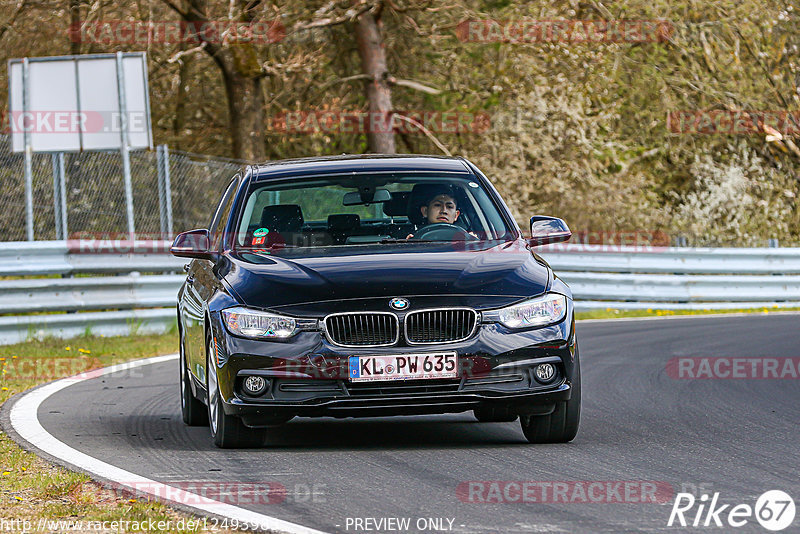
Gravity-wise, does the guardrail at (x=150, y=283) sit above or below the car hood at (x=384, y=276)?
below

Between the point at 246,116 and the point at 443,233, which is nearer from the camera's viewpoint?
the point at 443,233

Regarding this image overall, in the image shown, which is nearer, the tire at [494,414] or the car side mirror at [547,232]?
the tire at [494,414]

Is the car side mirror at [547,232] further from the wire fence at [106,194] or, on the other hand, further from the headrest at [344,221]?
the wire fence at [106,194]

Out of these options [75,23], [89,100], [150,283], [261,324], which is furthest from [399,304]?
[75,23]

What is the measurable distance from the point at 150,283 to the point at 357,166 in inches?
288

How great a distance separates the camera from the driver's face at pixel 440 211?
27.2 feet

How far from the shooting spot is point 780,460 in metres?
6.73

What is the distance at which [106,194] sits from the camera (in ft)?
66.7

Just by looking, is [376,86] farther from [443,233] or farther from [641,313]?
[443,233]

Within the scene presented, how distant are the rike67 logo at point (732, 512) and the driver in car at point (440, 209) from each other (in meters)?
2.95

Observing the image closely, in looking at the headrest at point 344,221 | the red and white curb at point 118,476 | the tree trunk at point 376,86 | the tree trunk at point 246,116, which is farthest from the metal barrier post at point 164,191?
the headrest at point 344,221

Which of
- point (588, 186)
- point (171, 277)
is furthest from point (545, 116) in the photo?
point (171, 277)

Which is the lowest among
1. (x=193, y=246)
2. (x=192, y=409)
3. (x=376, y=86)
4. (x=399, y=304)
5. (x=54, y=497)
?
(x=192, y=409)

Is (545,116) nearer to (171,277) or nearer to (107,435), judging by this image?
(171,277)
